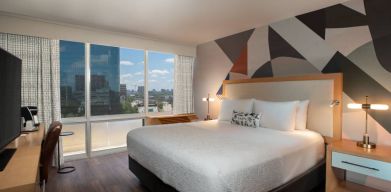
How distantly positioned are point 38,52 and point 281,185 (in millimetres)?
3822

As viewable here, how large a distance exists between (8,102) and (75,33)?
243cm

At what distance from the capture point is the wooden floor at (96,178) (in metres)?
2.55

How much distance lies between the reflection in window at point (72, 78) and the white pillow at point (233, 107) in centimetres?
261

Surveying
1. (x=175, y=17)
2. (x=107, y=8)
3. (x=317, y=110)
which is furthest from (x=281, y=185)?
(x=107, y=8)

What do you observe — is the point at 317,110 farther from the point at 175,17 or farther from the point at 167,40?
the point at 167,40

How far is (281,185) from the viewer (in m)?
1.85

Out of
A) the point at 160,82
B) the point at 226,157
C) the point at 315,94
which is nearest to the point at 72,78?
the point at 160,82

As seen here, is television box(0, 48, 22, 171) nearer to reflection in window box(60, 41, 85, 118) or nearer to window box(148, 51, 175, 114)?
reflection in window box(60, 41, 85, 118)

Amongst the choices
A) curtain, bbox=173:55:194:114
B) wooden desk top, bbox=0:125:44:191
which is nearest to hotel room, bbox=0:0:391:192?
wooden desk top, bbox=0:125:44:191

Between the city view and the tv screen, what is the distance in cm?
206

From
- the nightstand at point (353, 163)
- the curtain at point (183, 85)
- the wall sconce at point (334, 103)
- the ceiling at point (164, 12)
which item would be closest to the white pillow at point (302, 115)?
the wall sconce at point (334, 103)

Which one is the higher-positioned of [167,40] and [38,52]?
[167,40]

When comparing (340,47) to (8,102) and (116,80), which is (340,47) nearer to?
(8,102)

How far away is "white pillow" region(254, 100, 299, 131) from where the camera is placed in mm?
2719
